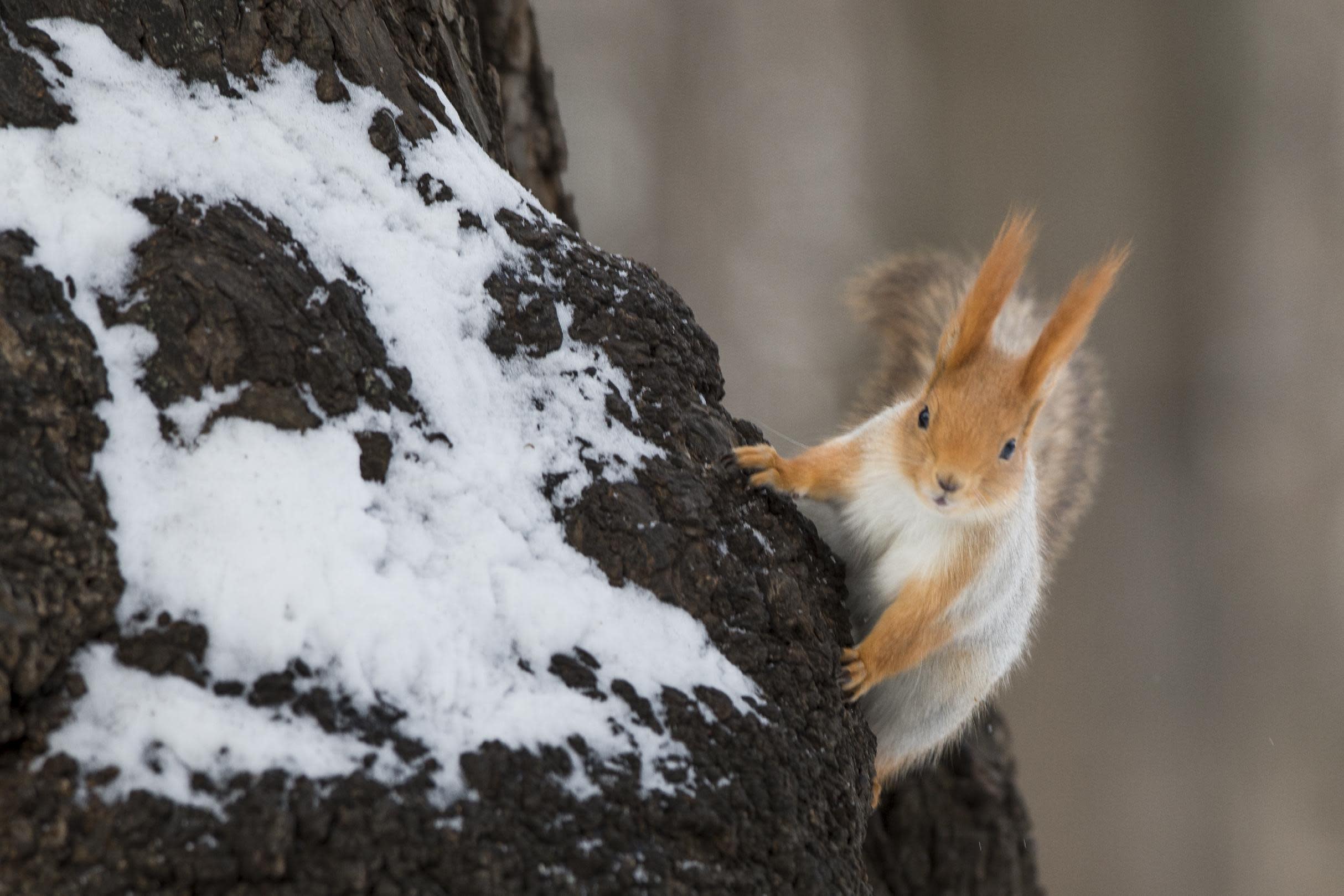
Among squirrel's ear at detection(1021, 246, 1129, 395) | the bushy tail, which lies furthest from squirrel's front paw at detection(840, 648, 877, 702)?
the bushy tail

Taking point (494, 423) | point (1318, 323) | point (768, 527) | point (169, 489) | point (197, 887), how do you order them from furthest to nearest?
1. point (1318, 323)
2. point (768, 527)
3. point (494, 423)
4. point (169, 489)
5. point (197, 887)

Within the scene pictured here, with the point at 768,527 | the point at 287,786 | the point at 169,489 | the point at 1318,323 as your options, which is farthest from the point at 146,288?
the point at 1318,323

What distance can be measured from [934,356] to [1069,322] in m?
0.61

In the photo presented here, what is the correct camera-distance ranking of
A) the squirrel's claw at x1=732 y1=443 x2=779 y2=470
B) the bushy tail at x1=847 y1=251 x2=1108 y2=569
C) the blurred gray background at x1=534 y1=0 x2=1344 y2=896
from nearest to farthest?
the squirrel's claw at x1=732 y1=443 x2=779 y2=470 → the bushy tail at x1=847 y1=251 x2=1108 y2=569 → the blurred gray background at x1=534 y1=0 x2=1344 y2=896

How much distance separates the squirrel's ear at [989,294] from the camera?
1.37 meters

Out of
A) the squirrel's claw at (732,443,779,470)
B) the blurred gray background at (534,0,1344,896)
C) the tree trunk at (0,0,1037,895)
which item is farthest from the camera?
the blurred gray background at (534,0,1344,896)

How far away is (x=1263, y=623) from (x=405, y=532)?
358 cm

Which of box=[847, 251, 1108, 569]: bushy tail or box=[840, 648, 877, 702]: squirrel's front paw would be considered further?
box=[847, 251, 1108, 569]: bushy tail

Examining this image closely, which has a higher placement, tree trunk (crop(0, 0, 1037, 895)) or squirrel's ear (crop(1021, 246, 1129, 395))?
squirrel's ear (crop(1021, 246, 1129, 395))

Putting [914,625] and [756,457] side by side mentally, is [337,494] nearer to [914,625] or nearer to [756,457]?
[756,457]

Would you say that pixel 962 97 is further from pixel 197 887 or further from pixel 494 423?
pixel 197 887

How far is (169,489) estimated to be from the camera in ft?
3.14

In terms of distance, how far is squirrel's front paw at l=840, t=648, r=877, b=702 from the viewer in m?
1.30

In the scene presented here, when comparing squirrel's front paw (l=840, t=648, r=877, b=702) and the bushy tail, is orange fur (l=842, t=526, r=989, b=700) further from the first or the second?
the bushy tail
